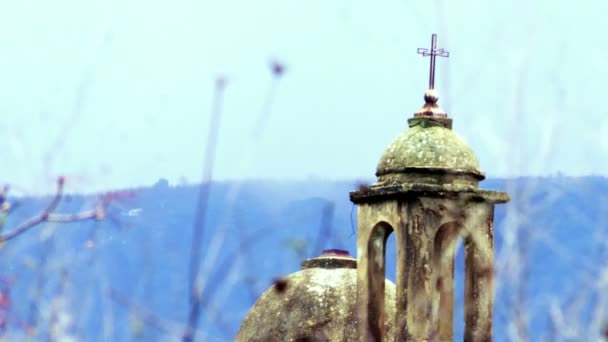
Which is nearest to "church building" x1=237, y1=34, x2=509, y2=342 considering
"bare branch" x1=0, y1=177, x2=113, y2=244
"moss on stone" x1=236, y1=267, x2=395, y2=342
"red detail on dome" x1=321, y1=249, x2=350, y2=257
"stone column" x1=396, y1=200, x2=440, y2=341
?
"stone column" x1=396, y1=200, x2=440, y2=341

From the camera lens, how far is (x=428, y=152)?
47.5ft

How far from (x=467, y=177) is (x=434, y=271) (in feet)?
3.13

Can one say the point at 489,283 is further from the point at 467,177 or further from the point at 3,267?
the point at 3,267

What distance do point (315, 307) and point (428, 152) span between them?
243 cm

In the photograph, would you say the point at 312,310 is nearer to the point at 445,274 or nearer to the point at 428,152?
the point at 445,274

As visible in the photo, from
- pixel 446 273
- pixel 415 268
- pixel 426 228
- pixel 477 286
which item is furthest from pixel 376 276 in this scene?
pixel 477 286

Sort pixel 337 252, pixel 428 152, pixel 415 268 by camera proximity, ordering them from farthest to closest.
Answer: pixel 337 252, pixel 428 152, pixel 415 268

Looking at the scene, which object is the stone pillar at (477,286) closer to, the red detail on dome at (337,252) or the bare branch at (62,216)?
the red detail on dome at (337,252)

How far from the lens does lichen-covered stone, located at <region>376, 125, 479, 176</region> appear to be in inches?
568

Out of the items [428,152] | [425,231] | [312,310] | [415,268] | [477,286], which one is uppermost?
[428,152]

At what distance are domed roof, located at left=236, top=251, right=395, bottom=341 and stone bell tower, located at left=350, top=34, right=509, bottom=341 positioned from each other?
0.93m

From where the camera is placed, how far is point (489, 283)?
14039 millimetres

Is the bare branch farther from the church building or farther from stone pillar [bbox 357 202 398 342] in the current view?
stone pillar [bbox 357 202 398 342]

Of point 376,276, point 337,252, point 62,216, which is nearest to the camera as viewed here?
point 62,216
